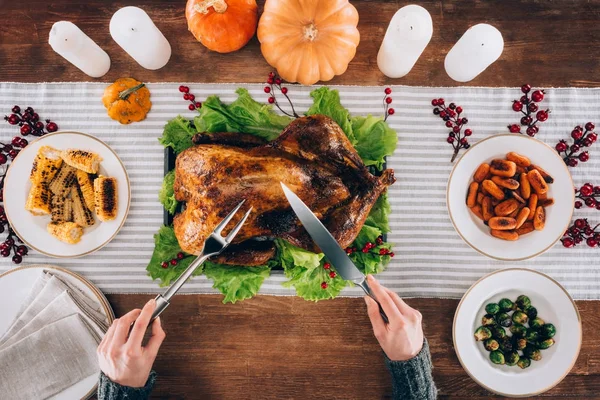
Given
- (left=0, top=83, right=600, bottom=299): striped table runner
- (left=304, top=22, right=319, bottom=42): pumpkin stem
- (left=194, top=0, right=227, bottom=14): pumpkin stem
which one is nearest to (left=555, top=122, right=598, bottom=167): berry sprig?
(left=0, top=83, right=600, bottom=299): striped table runner

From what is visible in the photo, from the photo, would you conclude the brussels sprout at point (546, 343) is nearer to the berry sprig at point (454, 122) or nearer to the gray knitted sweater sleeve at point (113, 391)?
the berry sprig at point (454, 122)

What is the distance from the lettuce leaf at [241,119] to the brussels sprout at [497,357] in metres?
0.96

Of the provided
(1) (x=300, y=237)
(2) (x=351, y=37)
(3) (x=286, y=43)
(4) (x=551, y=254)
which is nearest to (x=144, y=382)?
(1) (x=300, y=237)

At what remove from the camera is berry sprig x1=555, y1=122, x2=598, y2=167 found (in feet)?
4.96

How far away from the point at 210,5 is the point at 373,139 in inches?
24.0

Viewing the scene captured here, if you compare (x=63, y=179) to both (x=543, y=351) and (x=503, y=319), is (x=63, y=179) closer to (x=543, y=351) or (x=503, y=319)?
(x=503, y=319)

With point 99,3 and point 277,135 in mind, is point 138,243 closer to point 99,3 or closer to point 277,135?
point 277,135

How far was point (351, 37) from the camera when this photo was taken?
1.40 m

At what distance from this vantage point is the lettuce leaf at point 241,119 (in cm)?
141

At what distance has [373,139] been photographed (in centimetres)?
141

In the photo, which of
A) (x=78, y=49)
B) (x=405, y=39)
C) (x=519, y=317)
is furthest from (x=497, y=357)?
(x=78, y=49)

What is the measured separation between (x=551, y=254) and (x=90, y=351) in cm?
149

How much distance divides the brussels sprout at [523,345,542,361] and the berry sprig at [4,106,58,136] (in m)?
1.67

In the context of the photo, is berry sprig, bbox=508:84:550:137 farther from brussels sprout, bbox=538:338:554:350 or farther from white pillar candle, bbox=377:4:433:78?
brussels sprout, bbox=538:338:554:350
